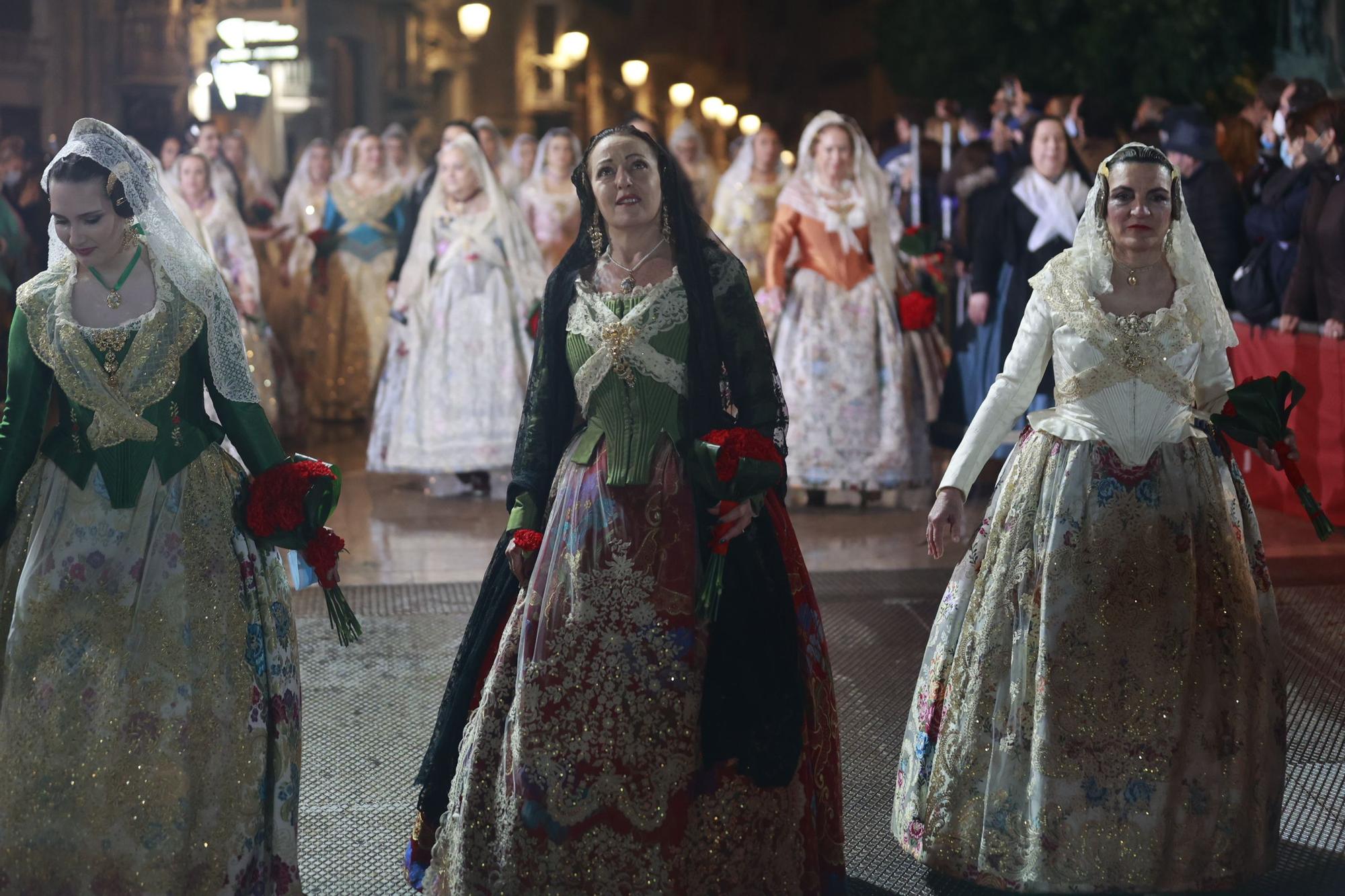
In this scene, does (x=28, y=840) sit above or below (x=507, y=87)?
below

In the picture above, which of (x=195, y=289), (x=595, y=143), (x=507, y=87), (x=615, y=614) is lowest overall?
(x=615, y=614)

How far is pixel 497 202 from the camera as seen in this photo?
8836 mm

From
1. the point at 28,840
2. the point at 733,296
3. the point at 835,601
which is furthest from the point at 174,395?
the point at 835,601

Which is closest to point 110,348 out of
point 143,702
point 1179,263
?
point 143,702

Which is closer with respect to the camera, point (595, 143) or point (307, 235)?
point (595, 143)

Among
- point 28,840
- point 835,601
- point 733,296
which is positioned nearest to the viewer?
point 28,840

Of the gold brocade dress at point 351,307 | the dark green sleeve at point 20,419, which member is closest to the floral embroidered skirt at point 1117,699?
the dark green sleeve at point 20,419

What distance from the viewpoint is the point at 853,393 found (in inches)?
334

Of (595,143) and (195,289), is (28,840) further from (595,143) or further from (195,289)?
(595,143)

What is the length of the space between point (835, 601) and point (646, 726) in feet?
10.7

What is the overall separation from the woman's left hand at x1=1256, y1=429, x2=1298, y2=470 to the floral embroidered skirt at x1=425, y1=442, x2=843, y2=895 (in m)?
1.30

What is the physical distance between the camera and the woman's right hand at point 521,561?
352 centimetres

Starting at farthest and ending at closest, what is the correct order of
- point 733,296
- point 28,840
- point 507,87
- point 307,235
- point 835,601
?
point 507,87 → point 307,235 → point 835,601 → point 733,296 → point 28,840

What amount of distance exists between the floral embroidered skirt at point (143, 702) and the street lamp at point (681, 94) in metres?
17.1
